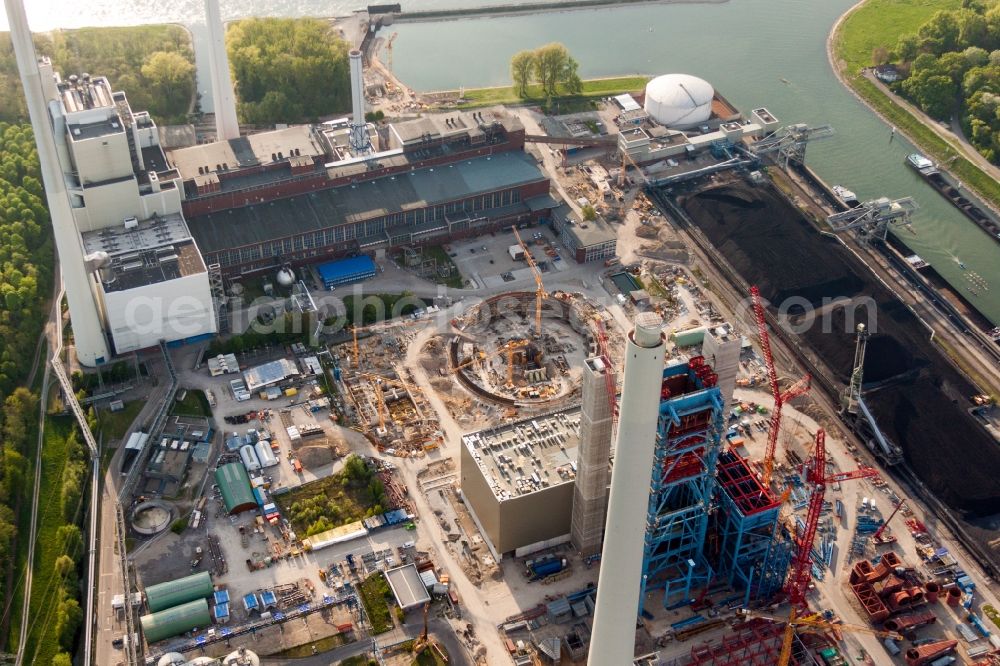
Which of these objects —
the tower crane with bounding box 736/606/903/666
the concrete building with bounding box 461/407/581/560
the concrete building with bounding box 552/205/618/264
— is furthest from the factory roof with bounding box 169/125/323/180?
the tower crane with bounding box 736/606/903/666

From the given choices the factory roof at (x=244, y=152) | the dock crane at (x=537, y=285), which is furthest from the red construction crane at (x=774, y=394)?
the factory roof at (x=244, y=152)

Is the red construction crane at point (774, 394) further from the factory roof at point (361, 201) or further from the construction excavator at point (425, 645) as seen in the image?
the factory roof at point (361, 201)

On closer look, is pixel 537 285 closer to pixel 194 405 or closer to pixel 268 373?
pixel 268 373

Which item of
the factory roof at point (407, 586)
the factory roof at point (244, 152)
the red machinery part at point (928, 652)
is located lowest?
the red machinery part at point (928, 652)

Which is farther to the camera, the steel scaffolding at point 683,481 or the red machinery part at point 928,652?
the red machinery part at point 928,652

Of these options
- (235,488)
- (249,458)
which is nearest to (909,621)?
(235,488)

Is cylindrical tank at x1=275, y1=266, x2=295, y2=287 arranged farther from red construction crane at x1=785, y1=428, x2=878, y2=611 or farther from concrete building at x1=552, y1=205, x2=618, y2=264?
red construction crane at x1=785, y1=428, x2=878, y2=611

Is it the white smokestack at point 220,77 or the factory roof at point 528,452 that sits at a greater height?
the white smokestack at point 220,77

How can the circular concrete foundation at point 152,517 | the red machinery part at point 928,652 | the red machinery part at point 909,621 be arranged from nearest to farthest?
the red machinery part at point 928,652, the red machinery part at point 909,621, the circular concrete foundation at point 152,517
